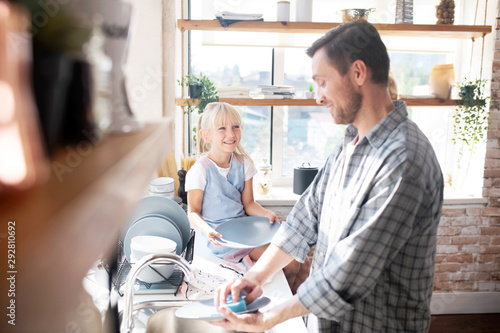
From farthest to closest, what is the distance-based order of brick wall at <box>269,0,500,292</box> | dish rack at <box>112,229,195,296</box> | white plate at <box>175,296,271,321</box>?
brick wall at <box>269,0,500,292</box> < dish rack at <box>112,229,195,296</box> < white plate at <box>175,296,271,321</box>

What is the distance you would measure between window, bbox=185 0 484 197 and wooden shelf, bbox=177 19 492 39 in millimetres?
214

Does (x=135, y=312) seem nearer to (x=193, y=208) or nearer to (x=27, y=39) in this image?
(x=193, y=208)

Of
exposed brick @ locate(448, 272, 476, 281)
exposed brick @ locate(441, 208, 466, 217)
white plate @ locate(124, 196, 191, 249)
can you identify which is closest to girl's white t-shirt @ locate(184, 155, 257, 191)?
white plate @ locate(124, 196, 191, 249)

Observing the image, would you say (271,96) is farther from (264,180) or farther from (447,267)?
(447,267)

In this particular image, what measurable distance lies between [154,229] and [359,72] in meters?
0.86

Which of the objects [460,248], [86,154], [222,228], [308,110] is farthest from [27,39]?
[460,248]

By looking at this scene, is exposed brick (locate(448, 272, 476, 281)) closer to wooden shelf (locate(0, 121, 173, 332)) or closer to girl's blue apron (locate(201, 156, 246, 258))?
girl's blue apron (locate(201, 156, 246, 258))

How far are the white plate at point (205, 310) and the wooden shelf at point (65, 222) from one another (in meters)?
0.78

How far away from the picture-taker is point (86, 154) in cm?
15

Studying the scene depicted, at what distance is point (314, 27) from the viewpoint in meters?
2.53

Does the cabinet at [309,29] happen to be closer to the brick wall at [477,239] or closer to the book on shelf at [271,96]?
the book on shelf at [271,96]

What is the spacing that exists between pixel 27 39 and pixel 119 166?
0.18 ft

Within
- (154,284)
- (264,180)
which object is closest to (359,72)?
(154,284)

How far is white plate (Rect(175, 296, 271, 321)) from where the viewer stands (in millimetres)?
890
